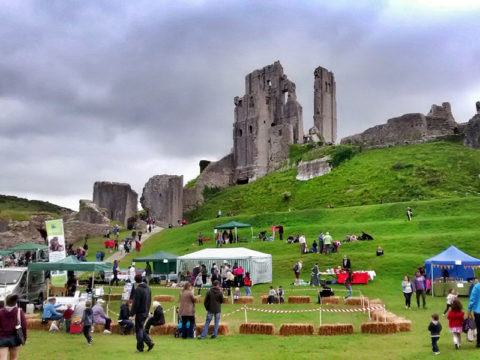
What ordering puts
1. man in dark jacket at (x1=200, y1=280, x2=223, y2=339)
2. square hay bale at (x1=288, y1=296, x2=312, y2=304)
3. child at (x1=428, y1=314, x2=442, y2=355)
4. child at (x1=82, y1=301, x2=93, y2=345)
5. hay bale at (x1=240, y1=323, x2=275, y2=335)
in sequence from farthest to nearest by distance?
square hay bale at (x1=288, y1=296, x2=312, y2=304), hay bale at (x1=240, y1=323, x2=275, y2=335), man in dark jacket at (x1=200, y1=280, x2=223, y2=339), child at (x1=82, y1=301, x2=93, y2=345), child at (x1=428, y1=314, x2=442, y2=355)

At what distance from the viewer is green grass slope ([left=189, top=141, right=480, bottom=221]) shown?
47.2 metres

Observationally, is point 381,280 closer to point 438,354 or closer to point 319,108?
point 438,354

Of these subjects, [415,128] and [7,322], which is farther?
[415,128]

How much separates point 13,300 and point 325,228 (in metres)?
31.0

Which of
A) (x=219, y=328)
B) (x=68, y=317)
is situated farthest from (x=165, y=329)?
(x=68, y=317)

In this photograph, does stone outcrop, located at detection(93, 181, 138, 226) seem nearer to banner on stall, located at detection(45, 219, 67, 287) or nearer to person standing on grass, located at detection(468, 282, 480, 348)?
banner on stall, located at detection(45, 219, 67, 287)

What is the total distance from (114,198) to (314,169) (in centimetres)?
2497

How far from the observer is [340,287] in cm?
2617

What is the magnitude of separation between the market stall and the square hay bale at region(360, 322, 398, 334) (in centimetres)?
998

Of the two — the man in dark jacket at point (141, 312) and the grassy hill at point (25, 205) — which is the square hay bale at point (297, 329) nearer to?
the man in dark jacket at point (141, 312)

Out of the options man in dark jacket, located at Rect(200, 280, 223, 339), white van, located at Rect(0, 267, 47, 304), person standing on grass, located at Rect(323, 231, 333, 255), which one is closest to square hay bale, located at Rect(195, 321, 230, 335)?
man in dark jacket, located at Rect(200, 280, 223, 339)

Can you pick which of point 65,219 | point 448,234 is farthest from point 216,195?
point 448,234

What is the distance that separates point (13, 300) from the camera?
968 cm

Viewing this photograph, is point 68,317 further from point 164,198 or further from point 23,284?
point 164,198
